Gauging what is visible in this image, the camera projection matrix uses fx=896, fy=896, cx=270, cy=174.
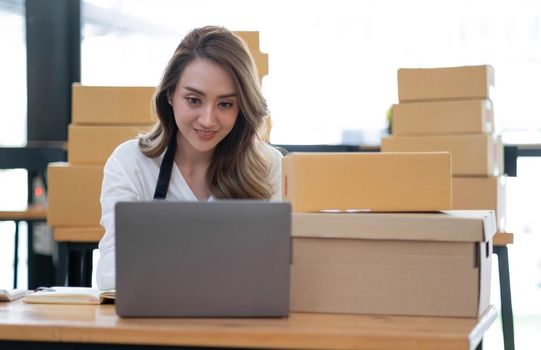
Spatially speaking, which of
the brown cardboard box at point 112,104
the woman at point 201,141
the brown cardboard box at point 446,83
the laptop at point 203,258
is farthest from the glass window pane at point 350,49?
the laptop at point 203,258

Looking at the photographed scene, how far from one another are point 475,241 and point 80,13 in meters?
3.33

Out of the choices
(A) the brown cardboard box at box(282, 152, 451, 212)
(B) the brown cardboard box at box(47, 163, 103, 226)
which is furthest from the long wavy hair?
(B) the brown cardboard box at box(47, 163, 103, 226)

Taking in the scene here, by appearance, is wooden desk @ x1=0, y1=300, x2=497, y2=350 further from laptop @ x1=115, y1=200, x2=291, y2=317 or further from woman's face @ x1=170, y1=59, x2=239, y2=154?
woman's face @ x1=170, y1=59, x2=239, y2=154

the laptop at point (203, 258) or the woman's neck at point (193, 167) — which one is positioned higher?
the woman's neck at point (193, 167)

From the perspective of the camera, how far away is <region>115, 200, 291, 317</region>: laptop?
141 centimetres

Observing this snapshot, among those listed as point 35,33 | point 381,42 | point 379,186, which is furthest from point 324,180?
point 35,33

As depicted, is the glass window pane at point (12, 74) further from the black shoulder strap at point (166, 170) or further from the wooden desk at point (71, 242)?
the black shoulder strap at point (166, 170)

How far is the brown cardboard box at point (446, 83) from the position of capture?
3.15m

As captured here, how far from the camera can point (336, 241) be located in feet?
5.04

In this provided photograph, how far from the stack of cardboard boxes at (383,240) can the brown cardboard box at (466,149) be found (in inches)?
60.9

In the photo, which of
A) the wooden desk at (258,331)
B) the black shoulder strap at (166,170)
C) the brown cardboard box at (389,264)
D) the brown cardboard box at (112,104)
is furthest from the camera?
the brown cardboard box at (112,104)

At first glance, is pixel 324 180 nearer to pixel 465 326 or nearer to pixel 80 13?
pixel 465 326

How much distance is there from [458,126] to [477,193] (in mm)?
247

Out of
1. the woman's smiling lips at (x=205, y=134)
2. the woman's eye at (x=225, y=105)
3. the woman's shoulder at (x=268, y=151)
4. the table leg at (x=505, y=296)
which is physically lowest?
the table leg at (x=505, y=296)
